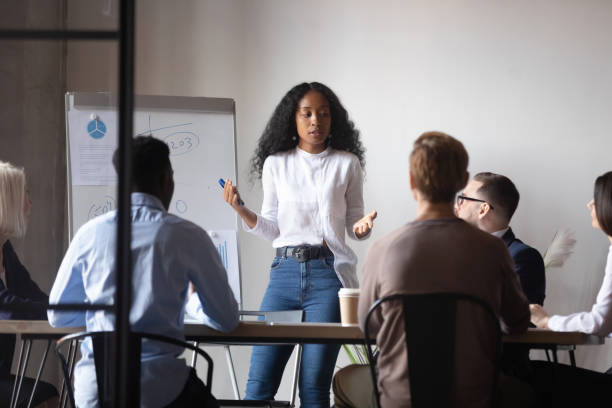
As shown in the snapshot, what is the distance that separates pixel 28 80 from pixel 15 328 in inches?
25.0

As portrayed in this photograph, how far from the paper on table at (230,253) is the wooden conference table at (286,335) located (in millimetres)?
1337

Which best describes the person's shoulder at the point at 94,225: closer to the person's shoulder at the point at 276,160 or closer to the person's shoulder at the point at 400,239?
the person's shoulder at the point at 400,239

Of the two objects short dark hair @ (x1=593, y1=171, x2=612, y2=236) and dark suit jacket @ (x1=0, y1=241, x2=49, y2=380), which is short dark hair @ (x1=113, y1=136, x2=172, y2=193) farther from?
short dark hair @ (x1=593, y1=171, x2=612, y2=236)

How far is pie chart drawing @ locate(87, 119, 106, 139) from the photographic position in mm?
2191

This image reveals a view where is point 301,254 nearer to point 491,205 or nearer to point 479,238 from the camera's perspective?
point 491,205

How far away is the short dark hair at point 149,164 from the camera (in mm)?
1896

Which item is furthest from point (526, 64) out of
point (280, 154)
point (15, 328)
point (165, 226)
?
point (15, 328)

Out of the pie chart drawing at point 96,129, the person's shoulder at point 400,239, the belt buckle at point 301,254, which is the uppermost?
the pie chart drawing at point 96,129

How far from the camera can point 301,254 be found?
9.02 feet

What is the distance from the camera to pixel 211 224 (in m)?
3.36

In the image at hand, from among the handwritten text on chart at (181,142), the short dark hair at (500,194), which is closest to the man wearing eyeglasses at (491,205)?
the short dark hair at (500,194)

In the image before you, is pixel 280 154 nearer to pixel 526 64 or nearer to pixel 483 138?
pixel 483 138

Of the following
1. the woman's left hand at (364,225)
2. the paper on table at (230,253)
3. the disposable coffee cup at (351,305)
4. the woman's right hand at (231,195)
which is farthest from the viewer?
the paper on table at (230,253)

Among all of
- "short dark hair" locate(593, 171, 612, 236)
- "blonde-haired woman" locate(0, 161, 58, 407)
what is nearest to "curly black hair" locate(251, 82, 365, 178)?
"short dark hair" locate(593, 171, 612, 236)
